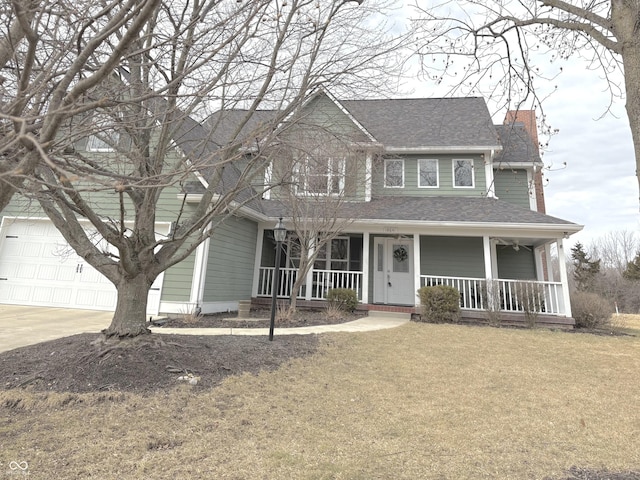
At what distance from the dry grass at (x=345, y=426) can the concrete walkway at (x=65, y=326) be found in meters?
2.36

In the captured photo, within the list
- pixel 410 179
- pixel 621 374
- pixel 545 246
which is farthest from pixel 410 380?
pixel 545 246

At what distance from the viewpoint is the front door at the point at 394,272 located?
38.6 ft

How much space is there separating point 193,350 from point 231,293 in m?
5.32

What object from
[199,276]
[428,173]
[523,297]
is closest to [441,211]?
[428,173]

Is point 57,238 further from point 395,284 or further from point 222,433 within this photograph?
point 395,284

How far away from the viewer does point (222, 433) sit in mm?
2947

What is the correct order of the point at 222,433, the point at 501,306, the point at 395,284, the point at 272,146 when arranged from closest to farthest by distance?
the point at 222,433
the point at 272,146
the point at 501,306
the point at 395,284

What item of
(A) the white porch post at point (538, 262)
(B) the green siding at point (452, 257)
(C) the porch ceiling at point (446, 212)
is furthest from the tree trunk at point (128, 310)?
(A) the white porch post at point (538, 262)

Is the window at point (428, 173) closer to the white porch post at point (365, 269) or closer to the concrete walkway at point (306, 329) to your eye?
the white porch post at point (365, 269)

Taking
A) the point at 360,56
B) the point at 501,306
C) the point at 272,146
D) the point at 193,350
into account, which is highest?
the point at 360,56

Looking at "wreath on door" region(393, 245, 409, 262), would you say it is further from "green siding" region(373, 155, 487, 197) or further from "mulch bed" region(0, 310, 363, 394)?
"mulch bed" region(0, 310, 363, 394)

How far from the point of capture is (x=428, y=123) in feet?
44.4

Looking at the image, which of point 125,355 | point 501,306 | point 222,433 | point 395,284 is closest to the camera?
point 222,433

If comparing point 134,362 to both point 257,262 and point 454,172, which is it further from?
point 454,172
